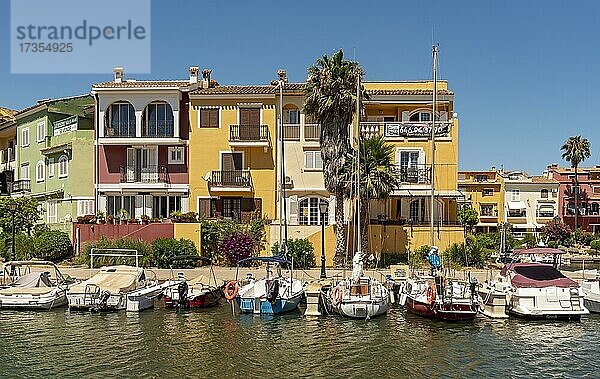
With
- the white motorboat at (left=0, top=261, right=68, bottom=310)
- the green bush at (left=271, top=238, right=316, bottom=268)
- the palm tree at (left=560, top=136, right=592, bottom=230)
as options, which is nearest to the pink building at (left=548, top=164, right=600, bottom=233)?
the palm tree at (left=560, top=136, right=592, bottom=230)

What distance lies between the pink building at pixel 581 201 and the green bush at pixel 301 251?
5488cm

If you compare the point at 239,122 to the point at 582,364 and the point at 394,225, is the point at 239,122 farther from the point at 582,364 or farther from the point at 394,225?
the point at 582,364

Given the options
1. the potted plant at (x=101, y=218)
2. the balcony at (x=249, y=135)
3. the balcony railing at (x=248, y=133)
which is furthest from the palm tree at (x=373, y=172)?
the potted plant at (x=101, y=218)

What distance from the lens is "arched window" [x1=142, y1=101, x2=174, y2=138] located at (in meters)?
52.7

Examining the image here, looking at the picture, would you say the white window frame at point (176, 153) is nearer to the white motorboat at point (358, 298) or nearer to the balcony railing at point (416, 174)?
the balcony railing at point (416, 174)

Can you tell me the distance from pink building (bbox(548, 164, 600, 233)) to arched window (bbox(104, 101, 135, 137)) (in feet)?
196

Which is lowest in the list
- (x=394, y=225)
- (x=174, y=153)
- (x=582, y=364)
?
(x=582, y=364)

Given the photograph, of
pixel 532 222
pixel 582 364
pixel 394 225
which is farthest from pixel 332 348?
pixel 532 222

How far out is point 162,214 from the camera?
5347cm

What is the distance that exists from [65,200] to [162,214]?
8.24 metres

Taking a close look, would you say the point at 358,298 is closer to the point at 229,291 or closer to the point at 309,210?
the point at 229,291

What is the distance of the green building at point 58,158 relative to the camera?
5462 cm

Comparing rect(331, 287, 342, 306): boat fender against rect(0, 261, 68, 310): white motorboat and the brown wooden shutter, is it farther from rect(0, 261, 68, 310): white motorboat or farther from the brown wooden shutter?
the brown wooden shutter

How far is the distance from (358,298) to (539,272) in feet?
27.3
